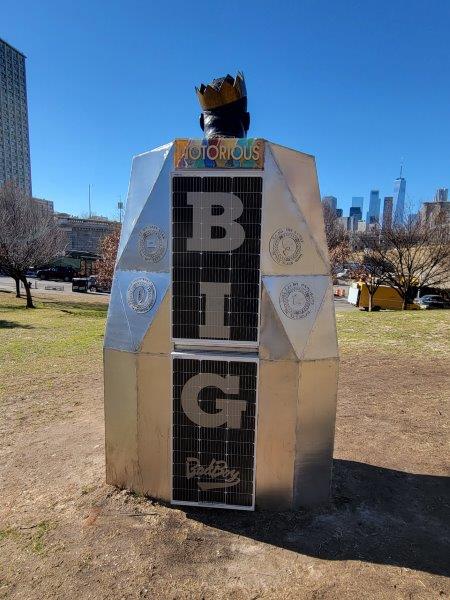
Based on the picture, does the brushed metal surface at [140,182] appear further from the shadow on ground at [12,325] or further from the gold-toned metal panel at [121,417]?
the shadow on ground at [12,325]

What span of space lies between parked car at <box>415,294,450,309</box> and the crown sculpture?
29.4 m

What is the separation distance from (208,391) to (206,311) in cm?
96

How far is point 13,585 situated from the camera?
3613 millimetres

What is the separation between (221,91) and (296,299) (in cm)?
278

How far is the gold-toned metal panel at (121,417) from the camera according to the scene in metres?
4.77

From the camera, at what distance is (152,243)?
4.57m

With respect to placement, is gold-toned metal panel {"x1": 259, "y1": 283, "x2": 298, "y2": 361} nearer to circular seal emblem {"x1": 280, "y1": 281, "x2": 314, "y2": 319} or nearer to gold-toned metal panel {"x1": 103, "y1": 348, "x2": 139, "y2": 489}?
circular seal emblem {"x1": 280, "y1": 281, "x2": 314, "y2": 319}

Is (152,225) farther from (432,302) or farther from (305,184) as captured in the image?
(432,302)

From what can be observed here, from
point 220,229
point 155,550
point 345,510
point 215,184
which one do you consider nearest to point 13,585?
point 155,550

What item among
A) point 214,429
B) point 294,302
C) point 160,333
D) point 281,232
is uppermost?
point 281,232

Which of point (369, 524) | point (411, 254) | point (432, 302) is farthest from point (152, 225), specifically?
point (432, 302)

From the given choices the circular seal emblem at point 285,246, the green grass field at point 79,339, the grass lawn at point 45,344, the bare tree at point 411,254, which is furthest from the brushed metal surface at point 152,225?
the bare tree at point 411,254

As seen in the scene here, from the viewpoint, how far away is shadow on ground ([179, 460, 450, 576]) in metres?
4.05

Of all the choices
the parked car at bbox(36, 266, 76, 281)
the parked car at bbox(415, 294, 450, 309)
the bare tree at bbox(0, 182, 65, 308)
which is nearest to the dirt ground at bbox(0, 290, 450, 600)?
the bare tree at bbox(0, 182, 65, 308)
